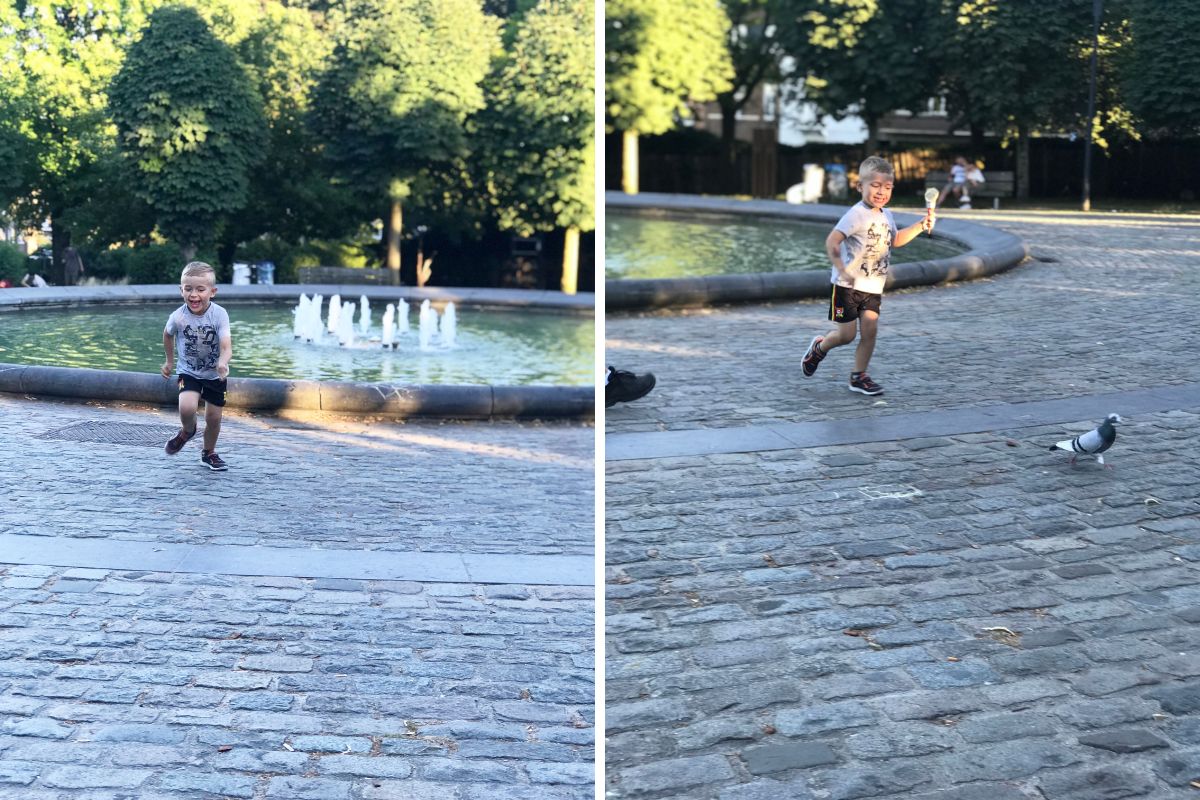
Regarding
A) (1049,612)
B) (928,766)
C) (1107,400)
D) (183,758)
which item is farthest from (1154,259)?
(183,758)

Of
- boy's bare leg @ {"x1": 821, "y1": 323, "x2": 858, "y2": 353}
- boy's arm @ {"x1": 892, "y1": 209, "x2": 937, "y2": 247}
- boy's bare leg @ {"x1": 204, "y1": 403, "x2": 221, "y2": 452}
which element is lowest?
boy's bare leg @ {"x1": 204, "y1": 403, "x2": 221, "y2": 452}

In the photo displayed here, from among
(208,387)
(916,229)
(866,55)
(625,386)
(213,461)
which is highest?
(866,55)

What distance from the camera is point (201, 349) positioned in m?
7.52

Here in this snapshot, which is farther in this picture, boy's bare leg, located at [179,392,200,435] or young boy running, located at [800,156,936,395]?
boy's bare leg, located at [179,392,200,435]

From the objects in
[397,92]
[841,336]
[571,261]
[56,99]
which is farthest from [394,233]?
[841,336]

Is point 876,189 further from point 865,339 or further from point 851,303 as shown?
point 865,339

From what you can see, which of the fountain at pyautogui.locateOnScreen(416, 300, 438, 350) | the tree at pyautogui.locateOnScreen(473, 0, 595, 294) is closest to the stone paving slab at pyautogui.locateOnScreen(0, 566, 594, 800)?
the fountain at pyautogui.locateOnScreen(416, 300, 438, 350)

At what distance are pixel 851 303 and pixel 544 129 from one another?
2363 centimetres

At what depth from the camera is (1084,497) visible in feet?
16.1

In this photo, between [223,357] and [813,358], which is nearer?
[813,358]

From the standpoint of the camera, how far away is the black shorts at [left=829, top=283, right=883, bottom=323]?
6.81 m

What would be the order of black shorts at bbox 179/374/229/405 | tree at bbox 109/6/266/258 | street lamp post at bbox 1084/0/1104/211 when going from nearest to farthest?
street lamp post at bbox 1084/0/1104/211
black shorts at bbox 179/374/229/405
tree at bbox 109/6/266/258

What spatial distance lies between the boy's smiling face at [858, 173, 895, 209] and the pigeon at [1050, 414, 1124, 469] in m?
1.73

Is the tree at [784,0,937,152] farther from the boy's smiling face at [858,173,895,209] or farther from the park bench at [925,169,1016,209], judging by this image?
the boy's smiling face at [858,173,895,209]
